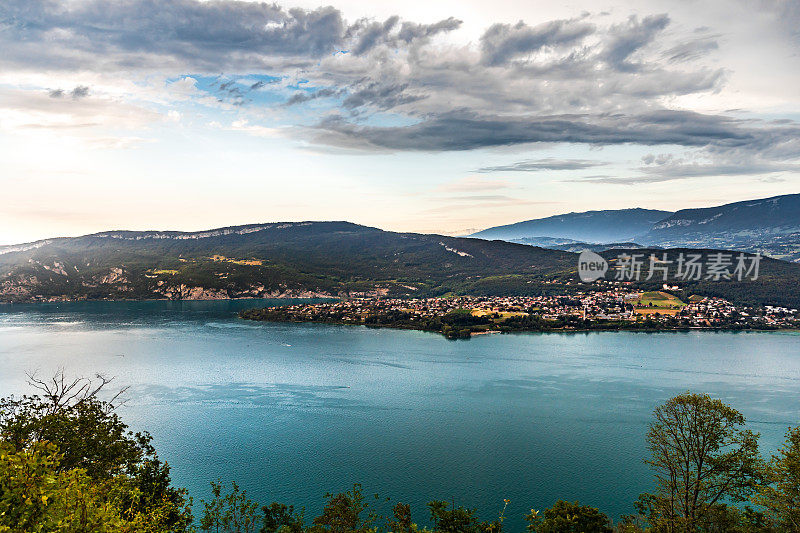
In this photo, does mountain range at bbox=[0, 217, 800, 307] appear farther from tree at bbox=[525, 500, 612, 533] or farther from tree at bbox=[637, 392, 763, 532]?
tree at bbox=[525, 500, 612, 533]

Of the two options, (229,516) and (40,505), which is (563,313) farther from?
(40,505)

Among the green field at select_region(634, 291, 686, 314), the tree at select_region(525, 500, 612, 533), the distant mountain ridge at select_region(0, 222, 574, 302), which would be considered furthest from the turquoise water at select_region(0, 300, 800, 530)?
the distant mountain ridge at select_region(0, 222, 574, 302)

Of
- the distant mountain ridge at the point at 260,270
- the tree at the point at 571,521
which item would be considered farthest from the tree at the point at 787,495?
the distant mountain ridge at the point at 260,270

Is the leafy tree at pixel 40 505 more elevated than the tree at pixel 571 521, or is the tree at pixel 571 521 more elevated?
the leafy tree at pixel 40 505

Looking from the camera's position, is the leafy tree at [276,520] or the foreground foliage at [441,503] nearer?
the foreground foliage at [441,503]

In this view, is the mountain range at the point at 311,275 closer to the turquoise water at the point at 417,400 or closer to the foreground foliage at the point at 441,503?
the turquoise water at the point at 417,400

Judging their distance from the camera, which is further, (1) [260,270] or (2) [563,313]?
(1) [260,270]

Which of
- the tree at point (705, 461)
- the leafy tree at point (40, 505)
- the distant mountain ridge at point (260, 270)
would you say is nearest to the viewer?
the leafy tree at point (40, 505)

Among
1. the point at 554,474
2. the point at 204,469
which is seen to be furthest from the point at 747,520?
the point at 204,469

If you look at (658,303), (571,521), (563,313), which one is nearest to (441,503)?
(571,521)
